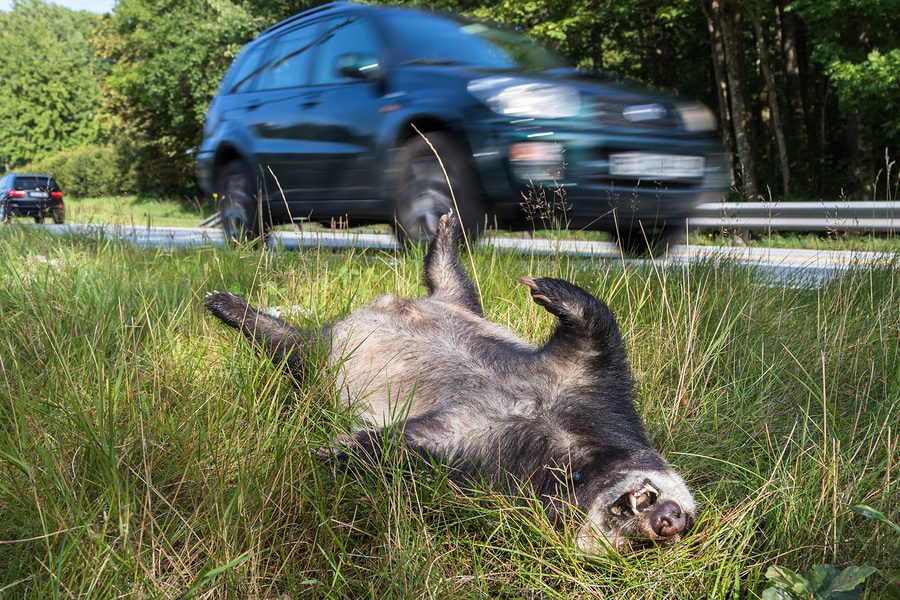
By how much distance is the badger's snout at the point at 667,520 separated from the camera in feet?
6.70

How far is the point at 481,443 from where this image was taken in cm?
254

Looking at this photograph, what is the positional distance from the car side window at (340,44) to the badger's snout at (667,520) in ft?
16.0

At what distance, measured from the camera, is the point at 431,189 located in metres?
5.75

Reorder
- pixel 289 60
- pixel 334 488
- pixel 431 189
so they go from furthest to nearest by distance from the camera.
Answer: pixel 289 60 → pixel 431 189 → pixel 334 488

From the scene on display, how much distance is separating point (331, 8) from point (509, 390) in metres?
5.36

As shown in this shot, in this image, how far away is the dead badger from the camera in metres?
2.18

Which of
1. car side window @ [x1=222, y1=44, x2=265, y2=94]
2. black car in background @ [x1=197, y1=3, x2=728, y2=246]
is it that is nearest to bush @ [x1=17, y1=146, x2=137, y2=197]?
car side window @ [x1=222, y1=44, x2=265, y2=94]

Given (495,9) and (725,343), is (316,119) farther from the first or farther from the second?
(495,9)

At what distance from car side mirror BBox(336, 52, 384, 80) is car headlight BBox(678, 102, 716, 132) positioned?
2.42 m

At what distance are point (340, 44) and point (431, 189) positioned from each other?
1.83 m

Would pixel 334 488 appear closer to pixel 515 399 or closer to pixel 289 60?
pixel 515 399

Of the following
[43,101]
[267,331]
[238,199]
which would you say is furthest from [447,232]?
[43,101]

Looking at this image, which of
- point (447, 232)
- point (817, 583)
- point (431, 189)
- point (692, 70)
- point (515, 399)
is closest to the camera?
point (817, 583)

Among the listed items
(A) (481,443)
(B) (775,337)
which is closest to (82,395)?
(A) (481,443)
